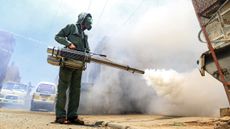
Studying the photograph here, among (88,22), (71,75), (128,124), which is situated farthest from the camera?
(88,22)

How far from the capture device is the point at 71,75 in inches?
227

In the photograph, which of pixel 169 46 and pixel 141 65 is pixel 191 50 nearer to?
pixel 169 46

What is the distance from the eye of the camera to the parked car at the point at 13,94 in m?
20.2

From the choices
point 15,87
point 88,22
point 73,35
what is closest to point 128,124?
point 73,35

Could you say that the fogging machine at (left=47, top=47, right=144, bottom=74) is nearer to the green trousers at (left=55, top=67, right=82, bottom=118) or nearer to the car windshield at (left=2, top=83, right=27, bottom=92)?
the green trousers at (left=55, top=67, right=82, bottom=118)

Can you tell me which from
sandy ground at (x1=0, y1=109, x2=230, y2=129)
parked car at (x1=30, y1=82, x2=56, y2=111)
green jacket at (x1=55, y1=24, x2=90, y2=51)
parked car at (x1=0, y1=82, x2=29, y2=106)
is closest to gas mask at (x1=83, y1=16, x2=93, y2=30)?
green jacket at (x1=55, y1=24, x2=90, y2=51)

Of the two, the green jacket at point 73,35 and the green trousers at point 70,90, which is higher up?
the green jacket at point 73,35

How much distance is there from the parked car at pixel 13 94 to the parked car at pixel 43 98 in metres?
2.89

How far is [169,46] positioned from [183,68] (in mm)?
1451

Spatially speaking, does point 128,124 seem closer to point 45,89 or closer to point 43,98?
point 43,98

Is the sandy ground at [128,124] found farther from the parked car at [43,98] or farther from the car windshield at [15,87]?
the car windshield at [15,87]

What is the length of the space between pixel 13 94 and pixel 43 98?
11.9 feet

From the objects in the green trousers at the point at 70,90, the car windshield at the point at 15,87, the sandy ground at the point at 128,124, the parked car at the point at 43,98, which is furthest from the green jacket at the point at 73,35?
the car windshield at the point at 15,87

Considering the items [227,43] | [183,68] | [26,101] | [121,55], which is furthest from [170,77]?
[26,101]
